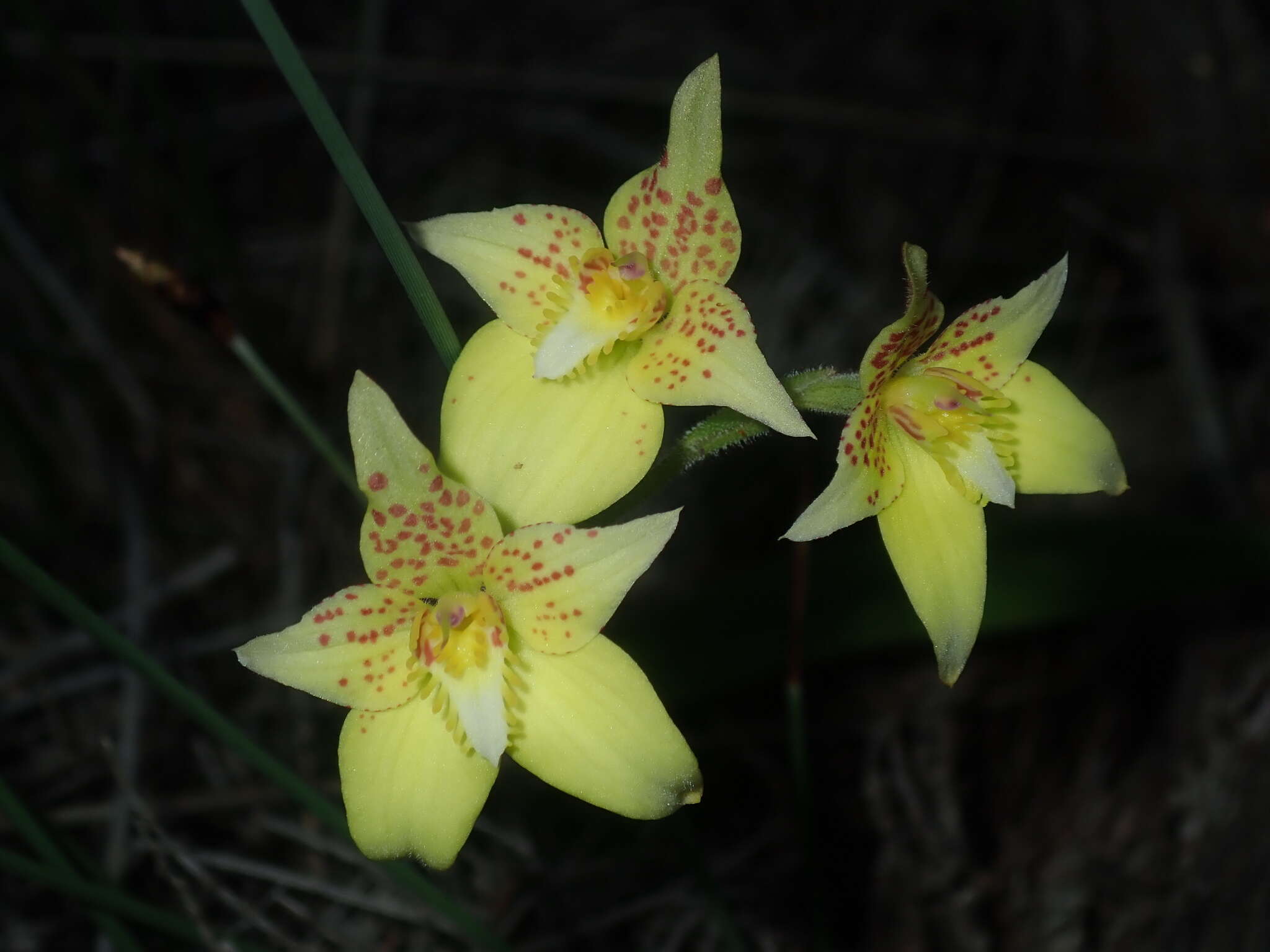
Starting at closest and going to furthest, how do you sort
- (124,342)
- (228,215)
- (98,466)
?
(98,466) → (124,342) → (228,215)

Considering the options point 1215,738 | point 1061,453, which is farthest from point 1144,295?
point 1061,453

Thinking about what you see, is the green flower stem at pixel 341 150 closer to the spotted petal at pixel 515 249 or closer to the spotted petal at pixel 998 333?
the spotted petal at pixel 515 249

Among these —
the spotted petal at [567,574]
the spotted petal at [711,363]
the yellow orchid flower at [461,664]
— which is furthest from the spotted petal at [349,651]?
the spotted petal at [711,363]

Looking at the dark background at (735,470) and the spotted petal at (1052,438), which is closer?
the spotted petal at (1052,438)

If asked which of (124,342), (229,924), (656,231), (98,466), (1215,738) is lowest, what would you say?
(229,924)

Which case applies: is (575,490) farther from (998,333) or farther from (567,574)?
(998,333)

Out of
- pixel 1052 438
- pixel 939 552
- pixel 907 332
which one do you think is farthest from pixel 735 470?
pixel 907 332

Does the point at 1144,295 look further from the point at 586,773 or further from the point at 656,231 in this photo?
the point at 586,773
